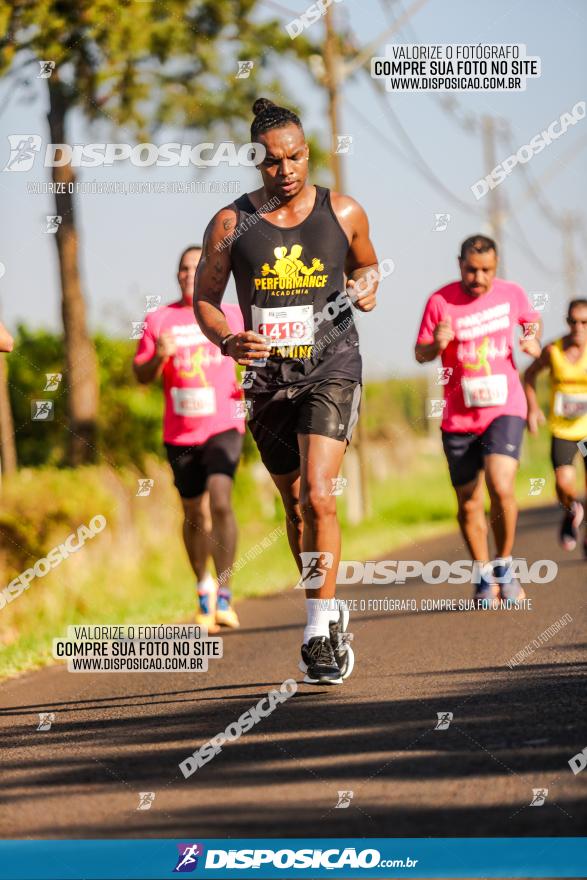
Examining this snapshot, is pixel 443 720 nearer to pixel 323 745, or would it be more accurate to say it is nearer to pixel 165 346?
pixel 323 745

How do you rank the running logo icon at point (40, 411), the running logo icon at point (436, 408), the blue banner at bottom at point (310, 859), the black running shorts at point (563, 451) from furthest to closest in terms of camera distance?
the running logo icon at point (40, 411) → the black running shorts at point (563, 451) → the running logo icon at point (436, 408) → the blue banner at bottom at point (310, 859)

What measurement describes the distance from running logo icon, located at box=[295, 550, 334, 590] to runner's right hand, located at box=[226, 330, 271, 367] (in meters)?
0.83

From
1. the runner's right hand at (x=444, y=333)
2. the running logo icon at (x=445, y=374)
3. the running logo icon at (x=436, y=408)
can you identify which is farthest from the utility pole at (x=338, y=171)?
the runner's right hand at (x=444, y=333)

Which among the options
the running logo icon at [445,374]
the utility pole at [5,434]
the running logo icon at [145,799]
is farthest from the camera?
the utility pole at [5,434]

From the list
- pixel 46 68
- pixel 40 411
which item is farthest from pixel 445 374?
pixel 46 68

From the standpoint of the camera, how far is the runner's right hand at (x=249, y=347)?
6.12m

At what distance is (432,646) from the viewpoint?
746 centimetres

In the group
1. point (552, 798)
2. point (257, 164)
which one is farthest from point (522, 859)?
point (257, 164)

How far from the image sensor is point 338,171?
2027 cm

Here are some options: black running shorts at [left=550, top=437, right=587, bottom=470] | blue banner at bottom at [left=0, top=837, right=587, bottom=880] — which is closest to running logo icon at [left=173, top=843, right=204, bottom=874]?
blue banner at bottom at [left=0, top=837, right=587, bottom=880]

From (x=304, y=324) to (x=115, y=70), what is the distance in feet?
26.5

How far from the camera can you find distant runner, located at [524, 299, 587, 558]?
11031 millimetres

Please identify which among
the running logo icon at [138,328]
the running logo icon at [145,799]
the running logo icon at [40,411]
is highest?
the running logo icon at [138,328]

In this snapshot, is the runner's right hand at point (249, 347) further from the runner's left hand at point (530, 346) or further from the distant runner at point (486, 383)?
the runner's left hand at point (530, 346)
